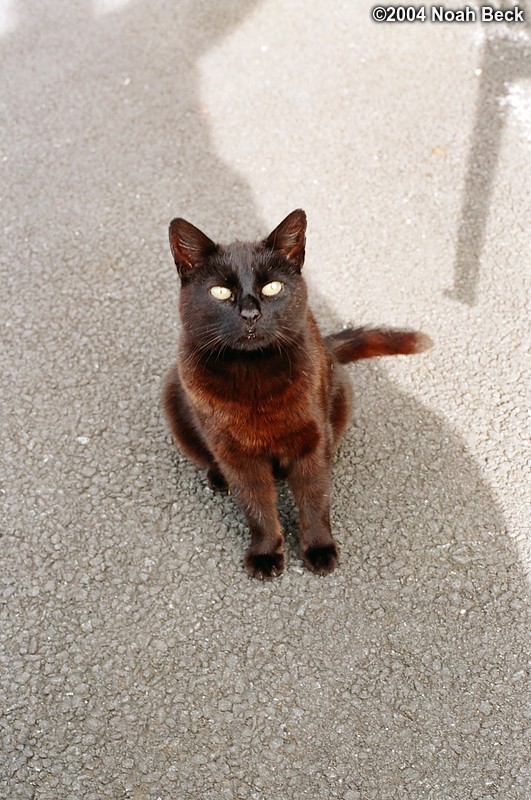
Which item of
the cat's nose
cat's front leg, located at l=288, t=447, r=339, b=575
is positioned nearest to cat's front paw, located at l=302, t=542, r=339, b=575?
cat's front leg, located at l=288, t=447, r=339, b=575

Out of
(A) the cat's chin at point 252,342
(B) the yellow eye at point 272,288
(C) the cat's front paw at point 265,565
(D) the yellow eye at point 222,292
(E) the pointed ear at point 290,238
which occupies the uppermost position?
(E) the pointed ear at point 290,238

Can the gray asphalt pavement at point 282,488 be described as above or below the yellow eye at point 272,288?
below

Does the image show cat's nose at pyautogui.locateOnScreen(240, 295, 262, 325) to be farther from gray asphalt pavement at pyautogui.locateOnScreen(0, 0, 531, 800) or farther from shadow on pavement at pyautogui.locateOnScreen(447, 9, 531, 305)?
shadow on pavement at pyautogui.locateOnScreen(447, 9, 531, 305)

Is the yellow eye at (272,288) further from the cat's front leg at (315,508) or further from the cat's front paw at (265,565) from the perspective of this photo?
the cat's front paw at (265,565)

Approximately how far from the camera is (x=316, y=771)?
8.00ft

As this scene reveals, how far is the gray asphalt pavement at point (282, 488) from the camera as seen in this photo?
2.53 m

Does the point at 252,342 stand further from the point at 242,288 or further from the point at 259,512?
the point at 259,512

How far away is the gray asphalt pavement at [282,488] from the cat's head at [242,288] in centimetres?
89

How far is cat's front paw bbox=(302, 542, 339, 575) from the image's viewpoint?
2895mm

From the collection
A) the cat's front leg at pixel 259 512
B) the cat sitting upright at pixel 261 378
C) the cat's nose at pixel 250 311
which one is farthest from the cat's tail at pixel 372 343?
the cat's nose at pixel 250 311

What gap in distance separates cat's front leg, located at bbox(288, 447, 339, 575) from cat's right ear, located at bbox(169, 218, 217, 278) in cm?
75

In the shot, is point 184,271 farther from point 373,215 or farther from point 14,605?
point 373,215

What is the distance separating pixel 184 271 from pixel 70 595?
49.1 inches

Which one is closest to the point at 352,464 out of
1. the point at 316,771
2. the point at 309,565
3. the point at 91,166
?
the point at 309,565
